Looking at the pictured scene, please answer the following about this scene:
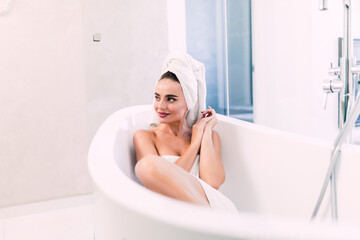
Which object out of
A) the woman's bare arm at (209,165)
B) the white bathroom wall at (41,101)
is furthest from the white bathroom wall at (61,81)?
the woman's bare arm at (209,165)

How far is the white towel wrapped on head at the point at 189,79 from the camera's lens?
1474mm

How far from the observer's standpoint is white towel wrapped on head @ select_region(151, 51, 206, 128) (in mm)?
1474

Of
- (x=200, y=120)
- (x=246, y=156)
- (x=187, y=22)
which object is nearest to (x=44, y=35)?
(x=187, y=22)

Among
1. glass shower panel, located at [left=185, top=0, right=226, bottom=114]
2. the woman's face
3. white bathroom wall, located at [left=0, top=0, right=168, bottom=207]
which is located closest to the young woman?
the woman's face

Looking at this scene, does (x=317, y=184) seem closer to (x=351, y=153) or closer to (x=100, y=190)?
(x=351, y=153)

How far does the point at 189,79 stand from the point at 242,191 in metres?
0.60

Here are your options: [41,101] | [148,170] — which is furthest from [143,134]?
[41,101]

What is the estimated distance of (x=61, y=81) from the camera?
245cm

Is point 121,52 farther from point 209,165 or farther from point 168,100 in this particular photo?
point 209,165

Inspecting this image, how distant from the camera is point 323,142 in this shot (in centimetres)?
122

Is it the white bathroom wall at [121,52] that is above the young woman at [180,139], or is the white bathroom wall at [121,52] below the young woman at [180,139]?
above

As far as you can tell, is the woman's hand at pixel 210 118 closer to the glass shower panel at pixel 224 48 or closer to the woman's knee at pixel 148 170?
the woman's knee at pixel 148 170

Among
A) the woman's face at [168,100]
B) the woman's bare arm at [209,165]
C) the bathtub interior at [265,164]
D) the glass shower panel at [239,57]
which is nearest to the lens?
the bathtub interior at [265,164]

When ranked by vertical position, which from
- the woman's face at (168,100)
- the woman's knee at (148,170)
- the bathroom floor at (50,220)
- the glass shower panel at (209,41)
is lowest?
the bathroom floor at (50,220)
